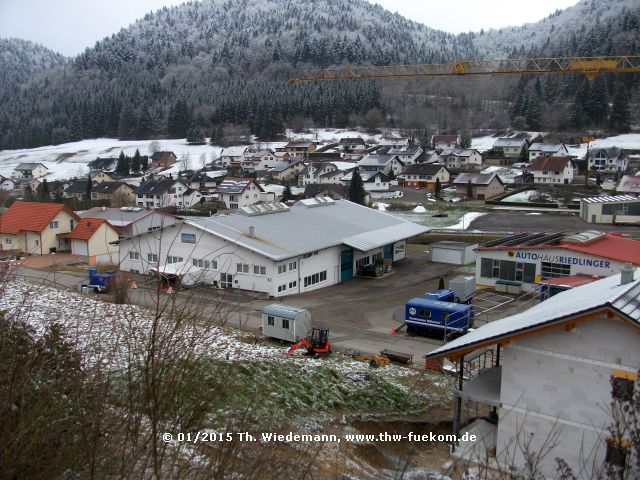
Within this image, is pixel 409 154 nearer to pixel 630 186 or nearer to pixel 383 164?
pixel 383 164

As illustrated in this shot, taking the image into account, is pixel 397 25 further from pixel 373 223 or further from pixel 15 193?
pixel 373 223

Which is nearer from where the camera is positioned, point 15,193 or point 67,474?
point 67,474

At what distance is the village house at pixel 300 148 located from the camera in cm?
7938

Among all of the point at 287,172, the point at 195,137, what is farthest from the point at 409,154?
the point at 195,137

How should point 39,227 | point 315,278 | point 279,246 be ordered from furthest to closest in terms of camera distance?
point 39,227 < point 315,278 < point 279,246

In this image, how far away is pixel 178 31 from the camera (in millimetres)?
186625

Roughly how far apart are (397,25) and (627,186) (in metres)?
170

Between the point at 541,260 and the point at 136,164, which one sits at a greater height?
the point at 136,164

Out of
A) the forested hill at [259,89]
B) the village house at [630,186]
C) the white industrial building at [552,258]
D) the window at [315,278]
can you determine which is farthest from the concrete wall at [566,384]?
the forested hill at [259,89]

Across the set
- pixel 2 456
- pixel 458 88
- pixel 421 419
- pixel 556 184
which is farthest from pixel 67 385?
pixel 458 88

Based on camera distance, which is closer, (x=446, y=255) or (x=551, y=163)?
(x=446, y=255)

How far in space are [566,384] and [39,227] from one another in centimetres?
2494

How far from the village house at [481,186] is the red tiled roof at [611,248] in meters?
28.9

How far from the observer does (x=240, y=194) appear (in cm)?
4769
